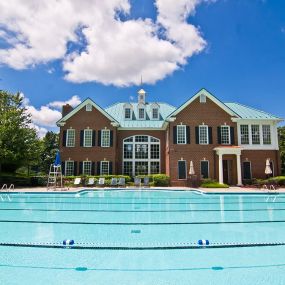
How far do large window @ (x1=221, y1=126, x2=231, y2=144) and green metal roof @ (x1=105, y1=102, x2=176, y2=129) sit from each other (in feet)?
22.9

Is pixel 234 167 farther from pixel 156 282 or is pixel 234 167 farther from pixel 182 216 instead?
pixel 156 282

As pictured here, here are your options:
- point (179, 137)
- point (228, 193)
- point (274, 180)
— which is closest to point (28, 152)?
point (179, 137)

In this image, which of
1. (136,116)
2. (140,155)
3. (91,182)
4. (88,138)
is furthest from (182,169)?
(88,138)

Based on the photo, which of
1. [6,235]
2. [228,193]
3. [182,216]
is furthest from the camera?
[228,193]

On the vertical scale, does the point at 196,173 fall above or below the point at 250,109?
below

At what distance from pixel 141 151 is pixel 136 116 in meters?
4.96

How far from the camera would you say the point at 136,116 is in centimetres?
3219

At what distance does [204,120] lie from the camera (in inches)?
1080

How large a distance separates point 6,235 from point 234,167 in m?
23.7

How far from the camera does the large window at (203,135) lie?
27109 mm

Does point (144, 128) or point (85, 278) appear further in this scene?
point (144, 128)

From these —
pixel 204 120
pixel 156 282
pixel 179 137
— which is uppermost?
pixel 204 120

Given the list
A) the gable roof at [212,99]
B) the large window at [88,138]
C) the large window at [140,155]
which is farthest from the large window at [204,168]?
the large window at [88,138]

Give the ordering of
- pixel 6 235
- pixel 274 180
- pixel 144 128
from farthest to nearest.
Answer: pixel 144 128 → pixel 274 180 → pixel 6 235
